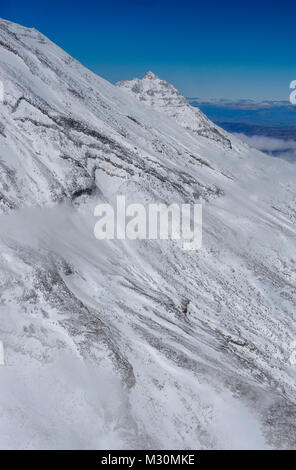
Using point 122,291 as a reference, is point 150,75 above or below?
above

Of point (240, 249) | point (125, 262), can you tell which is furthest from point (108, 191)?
point (240, 249)

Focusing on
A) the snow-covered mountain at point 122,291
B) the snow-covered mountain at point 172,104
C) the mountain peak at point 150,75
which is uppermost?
the mountain peak at point 150,75

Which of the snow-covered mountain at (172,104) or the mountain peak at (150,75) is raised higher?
the mountain peak at (150,75)

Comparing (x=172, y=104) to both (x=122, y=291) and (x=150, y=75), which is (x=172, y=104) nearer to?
(x=150, y=75)

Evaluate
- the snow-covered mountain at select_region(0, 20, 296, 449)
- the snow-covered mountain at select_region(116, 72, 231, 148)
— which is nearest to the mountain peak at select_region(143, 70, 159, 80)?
the snow-covered mountain at select_region(116, 72, 231, 148)

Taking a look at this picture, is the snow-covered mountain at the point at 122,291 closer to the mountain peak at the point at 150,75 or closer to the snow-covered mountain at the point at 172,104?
the snow-covered mountain at the point at 172,104

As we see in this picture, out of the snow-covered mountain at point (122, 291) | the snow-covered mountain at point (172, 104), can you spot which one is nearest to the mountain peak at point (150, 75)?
the snow-covered mountain at point (172, 104)

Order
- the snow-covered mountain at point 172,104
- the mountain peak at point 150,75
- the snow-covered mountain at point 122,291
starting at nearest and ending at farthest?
the snow-covered mountain at point 122,291
the snow-covered mountain at point 172,104
the mountain peak at point 150,75

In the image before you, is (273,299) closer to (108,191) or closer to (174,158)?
(108,191)

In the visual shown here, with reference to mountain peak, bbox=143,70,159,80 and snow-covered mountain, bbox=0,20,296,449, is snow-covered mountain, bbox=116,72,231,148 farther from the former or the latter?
snow-covered mountain, bbox=0,20,296,449

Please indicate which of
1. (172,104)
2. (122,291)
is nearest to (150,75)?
(172,104)
